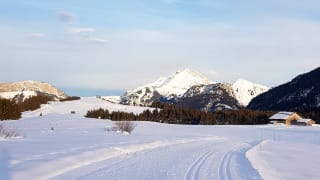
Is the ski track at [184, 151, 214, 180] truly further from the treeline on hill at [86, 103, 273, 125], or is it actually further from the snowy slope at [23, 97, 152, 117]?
the treeline on hill at [86, 103, 273, 125]

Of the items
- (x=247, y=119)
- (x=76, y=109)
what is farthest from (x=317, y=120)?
(x=76, y=109)

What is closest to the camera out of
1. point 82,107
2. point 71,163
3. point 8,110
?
point 71,163

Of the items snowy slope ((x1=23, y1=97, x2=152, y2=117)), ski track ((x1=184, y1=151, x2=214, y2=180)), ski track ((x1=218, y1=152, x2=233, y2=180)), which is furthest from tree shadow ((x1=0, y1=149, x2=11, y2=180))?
snowy slope ((x1=23, y1=97, x2=152, y2=117))

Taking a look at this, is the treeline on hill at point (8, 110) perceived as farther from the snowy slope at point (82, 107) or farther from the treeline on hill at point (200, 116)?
the treeline on hill at point (200, 116)

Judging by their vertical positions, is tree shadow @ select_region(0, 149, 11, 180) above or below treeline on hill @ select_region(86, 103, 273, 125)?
below

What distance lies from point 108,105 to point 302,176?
447 ft

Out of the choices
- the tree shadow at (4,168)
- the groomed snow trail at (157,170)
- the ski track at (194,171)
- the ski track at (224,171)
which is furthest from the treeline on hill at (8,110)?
the ski track at (224,171)

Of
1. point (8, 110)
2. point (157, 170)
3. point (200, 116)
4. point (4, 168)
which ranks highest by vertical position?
point (200, 116)

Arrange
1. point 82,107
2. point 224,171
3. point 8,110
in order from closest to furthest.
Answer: point 224,171, point 8,110, point 82,107

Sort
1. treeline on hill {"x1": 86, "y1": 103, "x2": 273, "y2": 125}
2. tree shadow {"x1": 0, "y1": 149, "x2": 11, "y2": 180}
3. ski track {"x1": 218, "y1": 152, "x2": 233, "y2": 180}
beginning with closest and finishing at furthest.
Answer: tree shadow {"x1": 0, "y1": 149, "x2": 11, "y2": 180}, ski track {"x1": 218, "y1": 152, "x2": 233, "y2": 180}, treeline on hill {"x1": 86, "y1": 103, "x2": 273, "y2": 125}

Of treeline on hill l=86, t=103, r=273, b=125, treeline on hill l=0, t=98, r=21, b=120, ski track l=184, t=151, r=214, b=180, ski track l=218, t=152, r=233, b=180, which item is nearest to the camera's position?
ski track l=184, t=151, r=214, b=180

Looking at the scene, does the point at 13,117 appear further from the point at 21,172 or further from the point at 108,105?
the point at 21,172

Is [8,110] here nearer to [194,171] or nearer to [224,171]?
[194,171]

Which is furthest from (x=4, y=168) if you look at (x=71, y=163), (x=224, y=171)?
(x=224, y=171)
